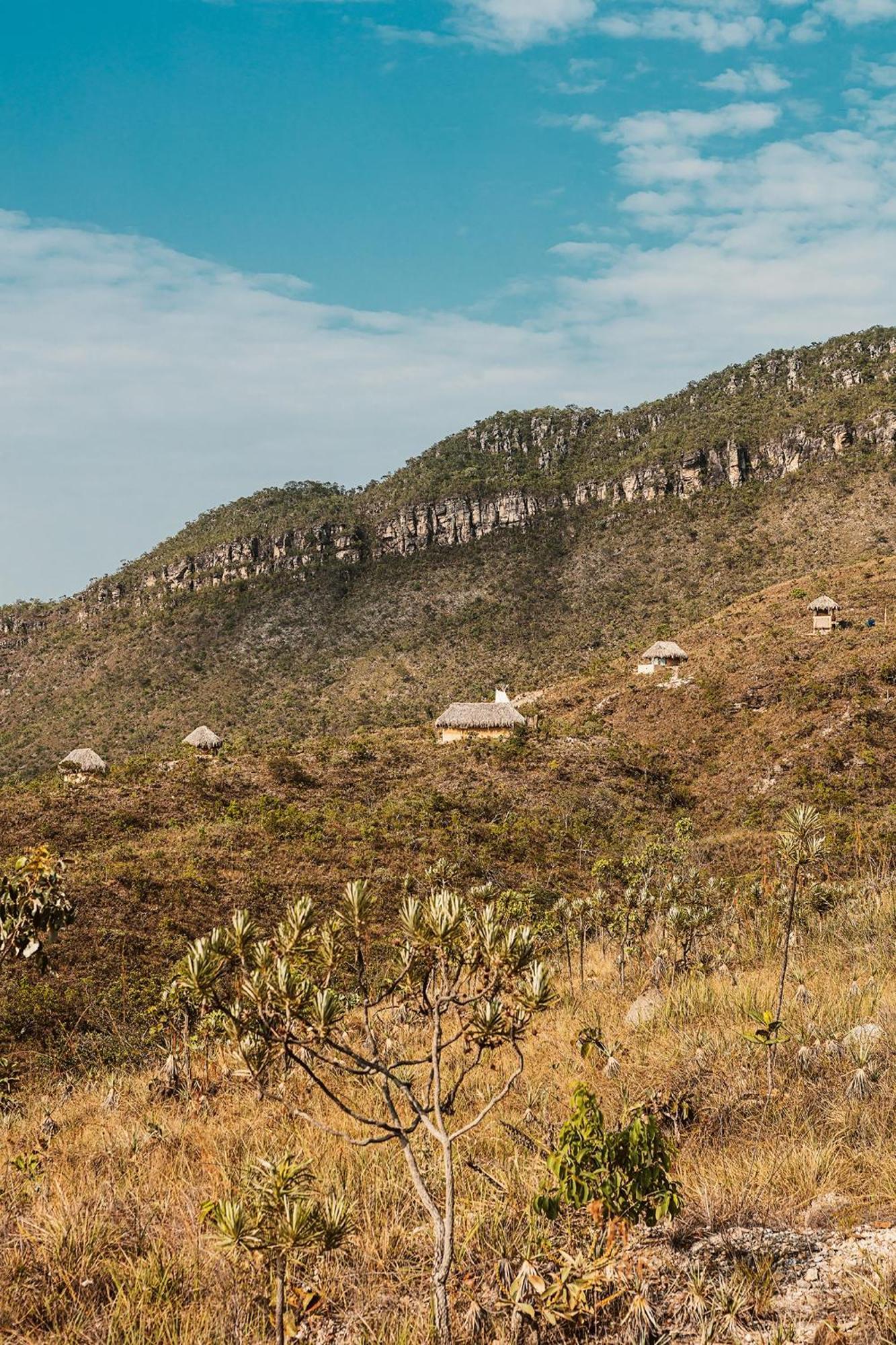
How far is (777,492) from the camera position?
70.3m

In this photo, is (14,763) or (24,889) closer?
(24,889)

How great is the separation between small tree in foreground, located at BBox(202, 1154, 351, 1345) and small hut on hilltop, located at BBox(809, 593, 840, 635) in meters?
38.5

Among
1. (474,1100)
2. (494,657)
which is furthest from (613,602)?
(474,1100)

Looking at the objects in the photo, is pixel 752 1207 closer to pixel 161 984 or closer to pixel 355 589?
pixel 161 984

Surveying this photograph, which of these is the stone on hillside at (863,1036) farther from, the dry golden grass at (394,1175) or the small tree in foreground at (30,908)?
the small tree in foreground at (30,908)

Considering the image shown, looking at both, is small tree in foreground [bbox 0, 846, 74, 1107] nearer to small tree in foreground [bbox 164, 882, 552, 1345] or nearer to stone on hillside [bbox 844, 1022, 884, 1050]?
small tree in foreground [bbox 164, 882, 552, 1345]

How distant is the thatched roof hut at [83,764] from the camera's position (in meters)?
36.2

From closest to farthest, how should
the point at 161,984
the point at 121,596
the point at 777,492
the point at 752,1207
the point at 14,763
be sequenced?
the point at 752,1207 < the point at 161,984 < the point at 14,763 < the point at 777,492 < the point at 121,596

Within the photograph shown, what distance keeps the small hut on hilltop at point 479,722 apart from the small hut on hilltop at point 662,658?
25.1ft

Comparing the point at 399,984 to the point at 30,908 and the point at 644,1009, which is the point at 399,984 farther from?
the point at 644,1009

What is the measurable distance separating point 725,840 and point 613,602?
153 feet

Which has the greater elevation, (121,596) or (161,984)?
(121,596)

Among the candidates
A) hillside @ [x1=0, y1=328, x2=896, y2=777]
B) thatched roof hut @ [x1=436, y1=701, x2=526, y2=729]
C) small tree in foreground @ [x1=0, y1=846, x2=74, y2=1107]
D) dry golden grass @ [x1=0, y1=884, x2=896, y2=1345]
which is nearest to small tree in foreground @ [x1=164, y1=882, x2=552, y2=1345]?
dry golden grass @ [x1=0, y1=884, x2=896, y2=1345]

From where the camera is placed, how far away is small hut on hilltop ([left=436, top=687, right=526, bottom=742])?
35.2 metres
